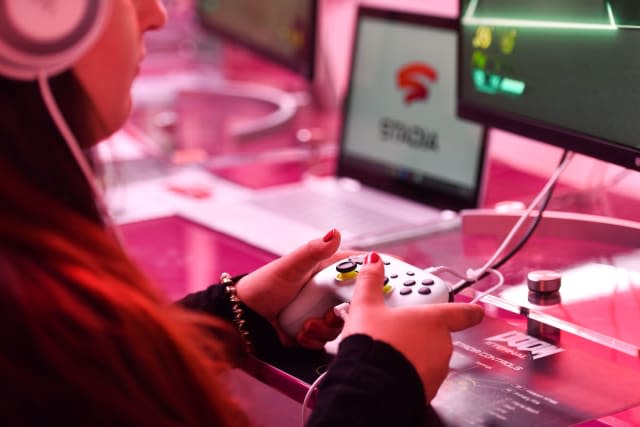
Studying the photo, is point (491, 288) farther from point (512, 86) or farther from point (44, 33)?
point (44, 33)

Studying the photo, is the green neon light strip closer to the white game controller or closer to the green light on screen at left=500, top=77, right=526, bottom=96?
→ the green light on screen at left=500, top=77, right=526, bottom=96

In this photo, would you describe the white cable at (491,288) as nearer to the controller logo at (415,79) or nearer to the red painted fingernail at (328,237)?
the red painted fingernail at (328,237)

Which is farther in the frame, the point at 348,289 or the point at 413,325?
the point at 348,289

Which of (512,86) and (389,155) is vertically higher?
(512,86)

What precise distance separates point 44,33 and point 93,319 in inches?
7.5

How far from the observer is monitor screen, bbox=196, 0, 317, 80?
Answer: 1.87 meters

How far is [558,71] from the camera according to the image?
112 cm

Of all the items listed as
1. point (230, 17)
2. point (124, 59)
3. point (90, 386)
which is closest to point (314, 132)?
point (230, 17)

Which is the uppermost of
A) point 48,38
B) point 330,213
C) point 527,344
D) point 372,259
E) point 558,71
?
point 48,38

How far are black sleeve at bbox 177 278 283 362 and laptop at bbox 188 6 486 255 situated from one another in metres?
0.39

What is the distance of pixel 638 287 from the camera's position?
106 centimetres

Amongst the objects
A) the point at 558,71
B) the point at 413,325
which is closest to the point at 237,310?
the point at 413,325

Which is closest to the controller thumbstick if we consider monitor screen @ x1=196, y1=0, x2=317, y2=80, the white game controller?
the white game controller

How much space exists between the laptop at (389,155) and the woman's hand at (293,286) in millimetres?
413
